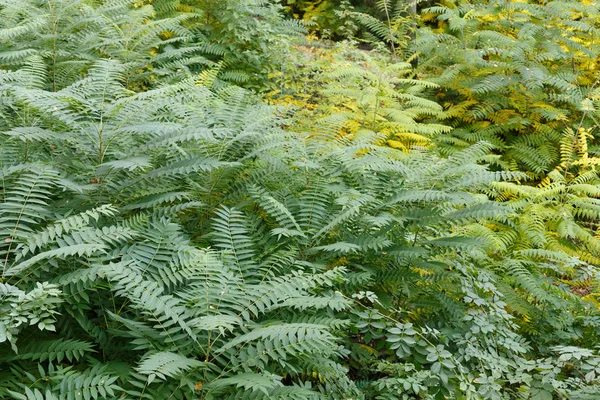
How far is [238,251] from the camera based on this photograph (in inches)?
111

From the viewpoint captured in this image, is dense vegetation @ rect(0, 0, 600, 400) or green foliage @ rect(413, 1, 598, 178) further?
green foliage @ rect(413, 1, 598, 178)

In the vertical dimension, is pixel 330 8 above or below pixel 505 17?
below

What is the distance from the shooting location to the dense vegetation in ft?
7.52

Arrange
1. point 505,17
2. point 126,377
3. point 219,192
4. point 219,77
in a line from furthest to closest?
point 505,17
point 219,77
point 219,192
point 126,377

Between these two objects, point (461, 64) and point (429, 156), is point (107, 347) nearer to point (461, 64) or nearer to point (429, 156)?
point (429, 156)

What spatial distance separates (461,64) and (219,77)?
3137 millimetres

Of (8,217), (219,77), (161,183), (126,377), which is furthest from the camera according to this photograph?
(219,77)

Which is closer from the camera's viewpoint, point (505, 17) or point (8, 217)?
point (8, 217)

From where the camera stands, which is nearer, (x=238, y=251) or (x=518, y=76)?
(x=238, y=251)

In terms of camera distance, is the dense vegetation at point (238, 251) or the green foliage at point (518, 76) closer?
the dense vegetation at point (238, 251)

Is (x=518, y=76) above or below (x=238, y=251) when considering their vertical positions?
below

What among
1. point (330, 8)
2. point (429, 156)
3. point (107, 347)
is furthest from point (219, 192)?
point (330, 8)

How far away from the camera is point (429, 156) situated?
4.34 meters

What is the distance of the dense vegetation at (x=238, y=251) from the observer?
2291mm
